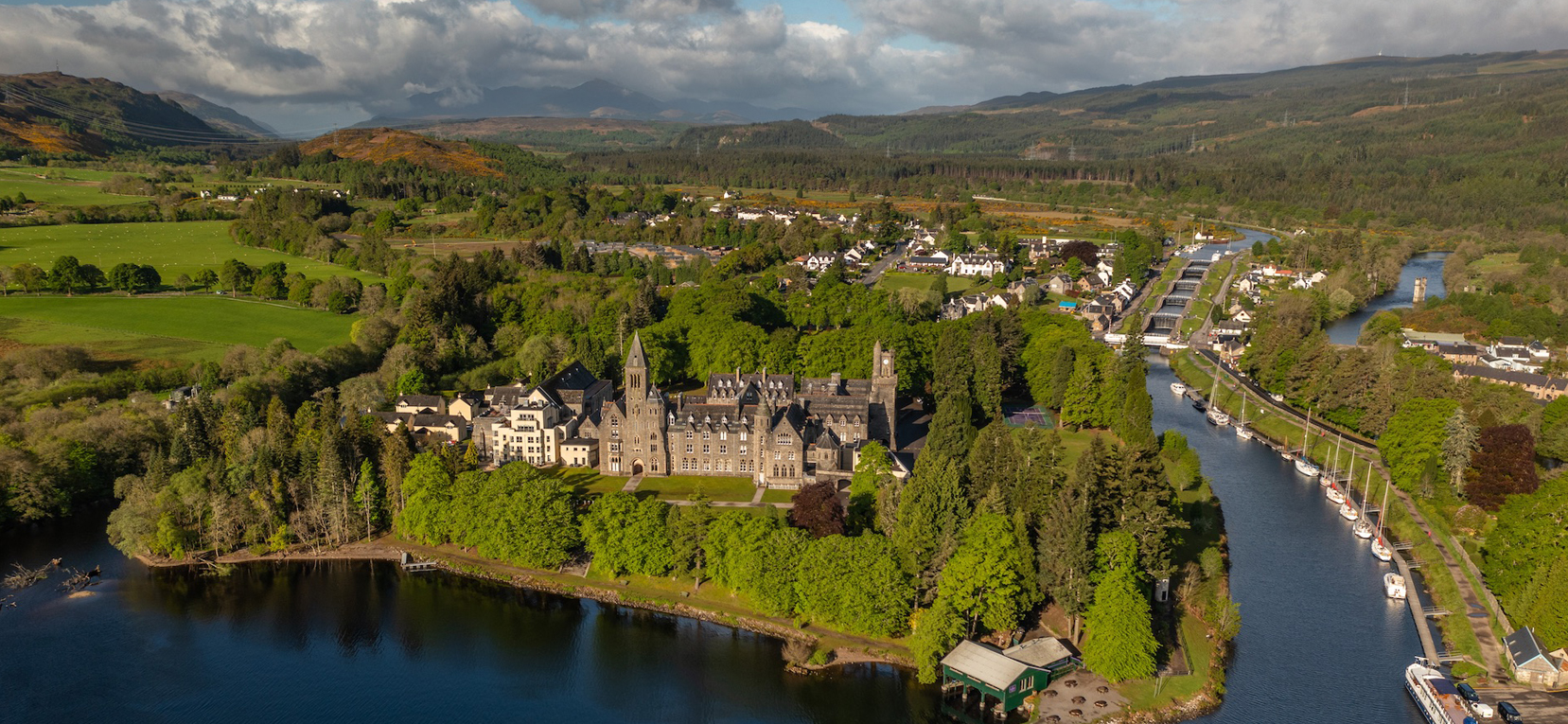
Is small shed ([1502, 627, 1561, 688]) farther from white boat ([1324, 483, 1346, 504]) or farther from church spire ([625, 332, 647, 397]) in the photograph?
church spire ([625, 332, 647, 397])

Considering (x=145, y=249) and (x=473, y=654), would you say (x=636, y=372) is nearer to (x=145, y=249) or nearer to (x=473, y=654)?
(x=473, y=654)

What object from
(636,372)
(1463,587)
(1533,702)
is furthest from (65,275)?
(1533,702)

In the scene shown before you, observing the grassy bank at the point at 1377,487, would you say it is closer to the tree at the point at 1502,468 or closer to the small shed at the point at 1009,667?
the tree at the point at 1502,468

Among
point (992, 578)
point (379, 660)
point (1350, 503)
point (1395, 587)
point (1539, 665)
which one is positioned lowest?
point (379, 660)

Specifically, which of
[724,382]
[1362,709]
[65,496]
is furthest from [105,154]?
[1362,709]

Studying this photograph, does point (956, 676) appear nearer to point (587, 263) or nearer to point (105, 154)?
point (587, 263)

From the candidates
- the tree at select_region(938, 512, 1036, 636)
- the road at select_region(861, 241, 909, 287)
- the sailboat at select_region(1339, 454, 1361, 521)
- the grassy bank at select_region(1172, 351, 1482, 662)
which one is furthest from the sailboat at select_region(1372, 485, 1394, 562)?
the road at select_region(861, 241, 909, 287)

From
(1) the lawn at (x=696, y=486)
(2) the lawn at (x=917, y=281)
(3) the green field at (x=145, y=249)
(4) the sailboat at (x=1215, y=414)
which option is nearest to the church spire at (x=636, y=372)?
(1) the lawn at (x=696, y=486)
